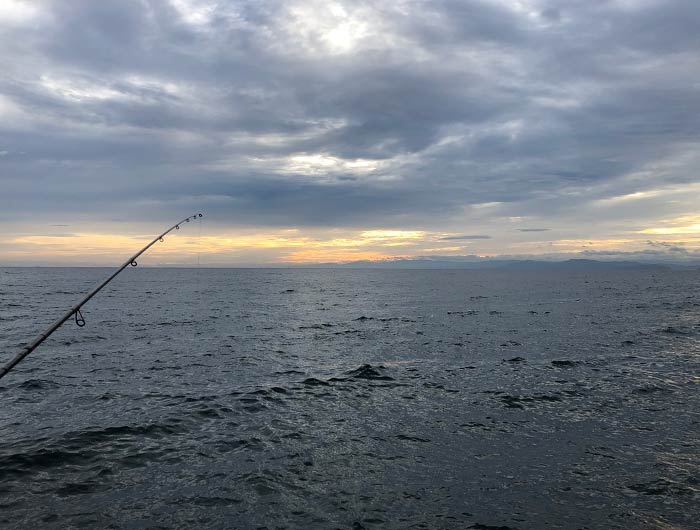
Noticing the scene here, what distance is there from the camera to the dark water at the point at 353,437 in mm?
8836

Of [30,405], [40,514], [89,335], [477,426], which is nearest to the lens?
[40,514]

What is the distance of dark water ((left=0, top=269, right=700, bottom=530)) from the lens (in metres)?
8.84

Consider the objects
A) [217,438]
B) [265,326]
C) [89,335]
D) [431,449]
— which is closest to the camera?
[431,449]

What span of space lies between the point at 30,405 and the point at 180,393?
188 inches

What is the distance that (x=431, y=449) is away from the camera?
11727mm

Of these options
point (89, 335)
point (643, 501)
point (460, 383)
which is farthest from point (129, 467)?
point (89, 335)

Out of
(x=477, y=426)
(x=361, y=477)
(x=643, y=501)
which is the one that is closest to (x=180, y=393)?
(x=361, y=477)

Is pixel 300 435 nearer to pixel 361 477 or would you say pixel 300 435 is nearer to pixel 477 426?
pixel 361 477

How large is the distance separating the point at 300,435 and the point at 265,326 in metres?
26.5

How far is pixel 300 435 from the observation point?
12.8m

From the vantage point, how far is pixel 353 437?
1257cm

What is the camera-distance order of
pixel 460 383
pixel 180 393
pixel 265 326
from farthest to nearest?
pixel 265 326 < pixel 460 383 < pixel 180 393

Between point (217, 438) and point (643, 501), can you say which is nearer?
point (643, 501)

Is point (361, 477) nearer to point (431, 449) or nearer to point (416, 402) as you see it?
point (431, 449)
